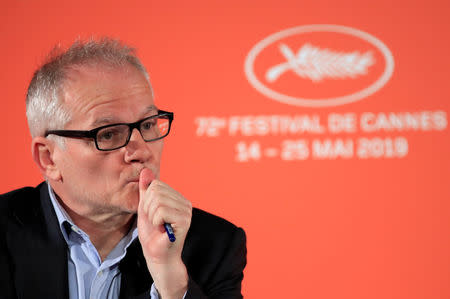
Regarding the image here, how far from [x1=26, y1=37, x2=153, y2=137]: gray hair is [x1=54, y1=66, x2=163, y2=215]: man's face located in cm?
3

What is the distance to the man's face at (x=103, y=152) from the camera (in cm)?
141

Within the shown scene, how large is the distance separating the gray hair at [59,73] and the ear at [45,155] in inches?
1.1

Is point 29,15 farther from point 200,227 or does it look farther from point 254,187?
point 200,227

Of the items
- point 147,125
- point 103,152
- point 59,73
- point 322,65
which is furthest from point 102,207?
point 322,65

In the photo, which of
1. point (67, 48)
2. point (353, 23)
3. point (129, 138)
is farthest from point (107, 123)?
point (353, 23)

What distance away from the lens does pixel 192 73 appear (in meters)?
3.13

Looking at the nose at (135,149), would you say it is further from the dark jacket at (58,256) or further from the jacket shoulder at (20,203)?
the jacket shoulder at (20,203)

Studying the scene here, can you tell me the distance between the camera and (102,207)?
1.46 m

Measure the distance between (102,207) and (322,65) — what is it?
2.00m

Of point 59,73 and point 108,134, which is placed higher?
point 59,73

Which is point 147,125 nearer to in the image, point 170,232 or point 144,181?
point 144,181

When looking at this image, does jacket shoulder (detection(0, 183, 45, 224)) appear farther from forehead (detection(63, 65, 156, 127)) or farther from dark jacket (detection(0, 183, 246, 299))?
forehead (detection(63, 65, 156, 127))

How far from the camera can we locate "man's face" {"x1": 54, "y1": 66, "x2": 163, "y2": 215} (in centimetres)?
141

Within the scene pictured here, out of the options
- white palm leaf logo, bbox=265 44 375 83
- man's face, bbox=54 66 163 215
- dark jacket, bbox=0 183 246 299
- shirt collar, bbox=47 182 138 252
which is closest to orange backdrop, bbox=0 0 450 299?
white palm leaf logo, bbox=265 44 375 83
